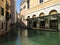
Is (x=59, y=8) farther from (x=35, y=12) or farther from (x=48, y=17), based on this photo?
(x=35, y=12)

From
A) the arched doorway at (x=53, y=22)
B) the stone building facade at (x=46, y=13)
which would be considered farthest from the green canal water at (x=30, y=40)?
the arched doorway at (x=53, y=22)

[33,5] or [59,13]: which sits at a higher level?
[33,5]

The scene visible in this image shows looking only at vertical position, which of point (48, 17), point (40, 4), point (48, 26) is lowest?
point (48, 26)

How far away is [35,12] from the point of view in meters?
31.3

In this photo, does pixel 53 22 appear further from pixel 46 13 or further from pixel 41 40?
pixel 41 40

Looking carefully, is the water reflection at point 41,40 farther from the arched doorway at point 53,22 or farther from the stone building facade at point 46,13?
the arched doorway at point 53,22

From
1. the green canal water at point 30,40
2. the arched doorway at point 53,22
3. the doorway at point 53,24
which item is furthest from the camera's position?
the doorway at point 53,24

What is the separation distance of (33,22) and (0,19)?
1598 centimetres

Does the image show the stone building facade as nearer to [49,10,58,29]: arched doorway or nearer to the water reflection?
[49,10,58,29]: arched doorway

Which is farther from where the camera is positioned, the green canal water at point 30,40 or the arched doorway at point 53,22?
the arched doorway at point 53,22

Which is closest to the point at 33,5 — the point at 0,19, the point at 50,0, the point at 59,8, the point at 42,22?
the point at 42,22

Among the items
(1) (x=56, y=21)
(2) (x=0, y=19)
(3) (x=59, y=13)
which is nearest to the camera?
(2) (x=0, y=19)

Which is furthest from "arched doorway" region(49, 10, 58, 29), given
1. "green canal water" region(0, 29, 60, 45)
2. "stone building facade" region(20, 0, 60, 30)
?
"green canal water" region(0, 29, 60, 45)

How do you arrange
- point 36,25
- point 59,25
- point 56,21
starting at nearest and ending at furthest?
point 59,25 < point 56,21 < point 36,25
